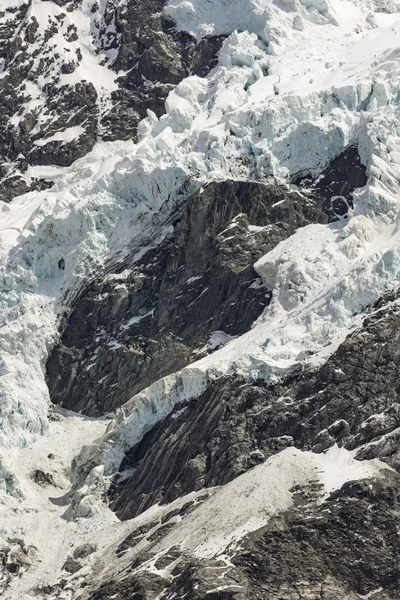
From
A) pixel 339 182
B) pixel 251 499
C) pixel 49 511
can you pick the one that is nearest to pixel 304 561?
pixel 251 499

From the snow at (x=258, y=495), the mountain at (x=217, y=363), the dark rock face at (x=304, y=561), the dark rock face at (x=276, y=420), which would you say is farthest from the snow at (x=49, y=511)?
the snow at (x=258, y=495)

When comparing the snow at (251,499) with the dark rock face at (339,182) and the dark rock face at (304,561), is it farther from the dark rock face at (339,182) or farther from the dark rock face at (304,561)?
the dark rock face at (339,182)

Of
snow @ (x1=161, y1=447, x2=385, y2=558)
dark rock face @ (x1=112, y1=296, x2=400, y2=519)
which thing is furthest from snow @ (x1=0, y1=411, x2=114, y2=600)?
snow @ (x1=161, y1=447, x2=385, y2=558)

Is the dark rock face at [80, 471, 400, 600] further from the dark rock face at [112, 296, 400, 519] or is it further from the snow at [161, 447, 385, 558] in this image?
the dark rock face at [112, 296, 400, 519]

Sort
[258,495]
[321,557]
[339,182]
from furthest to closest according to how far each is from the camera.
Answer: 1. [339,182]
2. [258,495]
3. [321,557]

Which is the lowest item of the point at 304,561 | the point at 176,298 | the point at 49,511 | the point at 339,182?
the point at 49,511

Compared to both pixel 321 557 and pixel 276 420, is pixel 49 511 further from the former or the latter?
pixel 321 557
